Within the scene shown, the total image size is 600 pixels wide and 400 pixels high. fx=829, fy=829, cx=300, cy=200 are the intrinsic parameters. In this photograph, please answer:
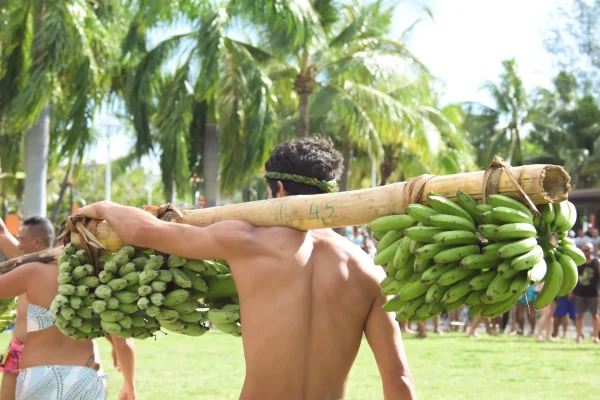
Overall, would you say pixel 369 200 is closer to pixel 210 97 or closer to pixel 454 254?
pixel 454 254

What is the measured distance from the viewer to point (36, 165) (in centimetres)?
1561

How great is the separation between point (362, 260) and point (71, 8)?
42.9ft

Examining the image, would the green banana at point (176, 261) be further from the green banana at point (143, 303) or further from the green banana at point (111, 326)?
the green banana at point (111, 326)

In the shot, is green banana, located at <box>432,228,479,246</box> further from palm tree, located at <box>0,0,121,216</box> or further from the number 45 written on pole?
palm tree, located at <box>0,0,121,216</box>

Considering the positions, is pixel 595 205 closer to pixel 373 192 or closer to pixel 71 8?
pixel 71 8

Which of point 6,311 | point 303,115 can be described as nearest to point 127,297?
point 6,311

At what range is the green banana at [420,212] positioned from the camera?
121 inches

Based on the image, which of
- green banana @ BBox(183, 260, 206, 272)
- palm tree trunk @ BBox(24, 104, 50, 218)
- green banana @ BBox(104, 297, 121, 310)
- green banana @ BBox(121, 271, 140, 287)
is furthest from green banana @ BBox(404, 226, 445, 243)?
palm tree trunk @ BBox(24, 104, 50, 218)

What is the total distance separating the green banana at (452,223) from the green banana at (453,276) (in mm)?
149

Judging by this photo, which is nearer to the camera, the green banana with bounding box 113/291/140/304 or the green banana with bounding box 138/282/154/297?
the green banana with bounding box 138/282/154/297

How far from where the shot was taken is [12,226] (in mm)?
24484

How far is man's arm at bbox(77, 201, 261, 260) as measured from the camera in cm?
345

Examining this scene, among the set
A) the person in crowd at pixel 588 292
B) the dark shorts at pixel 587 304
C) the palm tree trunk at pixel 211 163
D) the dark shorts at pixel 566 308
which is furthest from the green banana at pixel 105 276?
the palm tree trunk at pixel 211 163

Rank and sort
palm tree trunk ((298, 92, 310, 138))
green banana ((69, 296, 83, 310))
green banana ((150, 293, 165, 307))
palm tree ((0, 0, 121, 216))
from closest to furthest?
green banana ((150, 293, 165, 307)) → green banana ((69, 296, 83, 310)) → palm tree ((0, 0, 121, 216)) → palm tree trunk ((298, 92, 310, 138))
